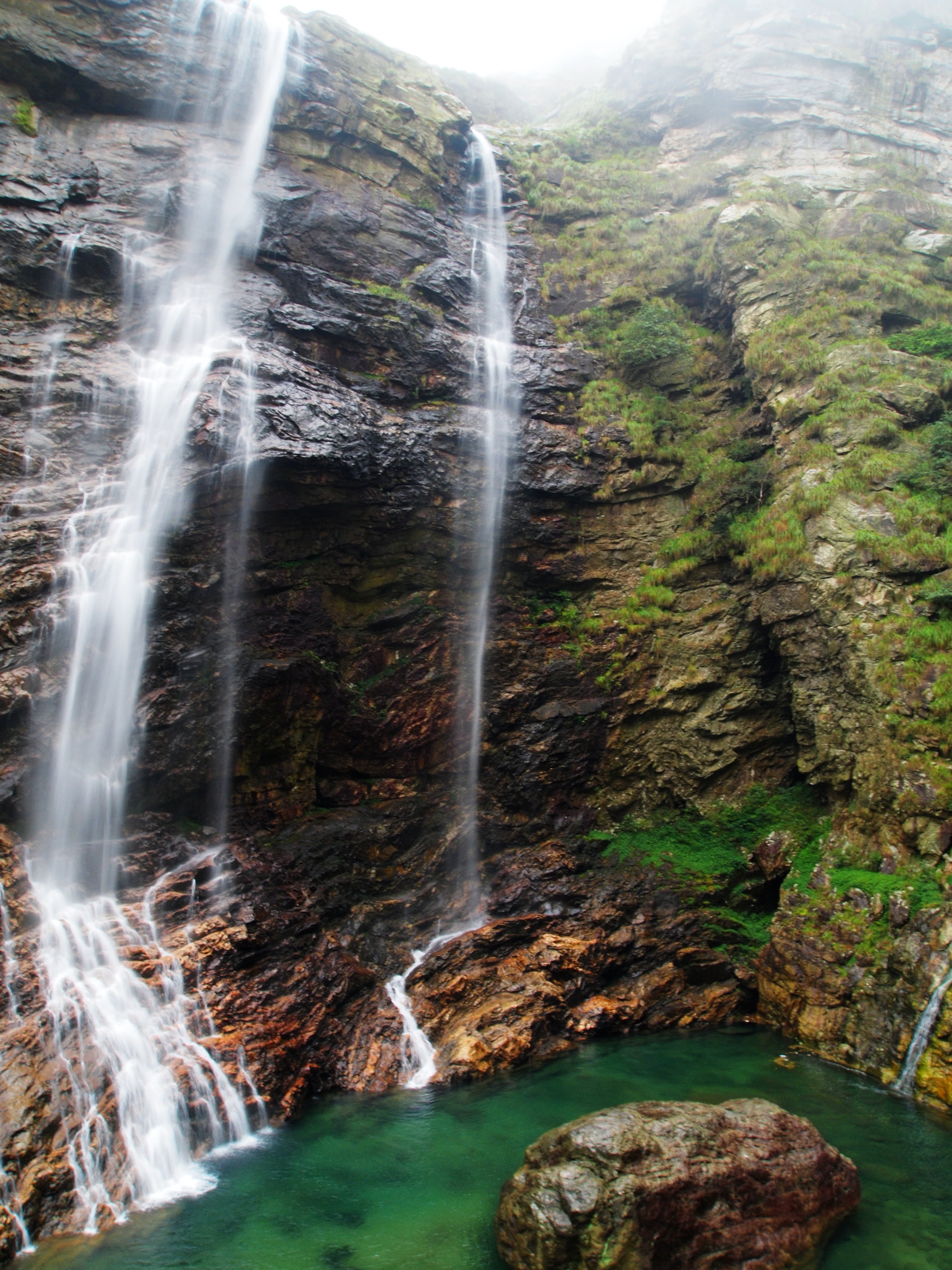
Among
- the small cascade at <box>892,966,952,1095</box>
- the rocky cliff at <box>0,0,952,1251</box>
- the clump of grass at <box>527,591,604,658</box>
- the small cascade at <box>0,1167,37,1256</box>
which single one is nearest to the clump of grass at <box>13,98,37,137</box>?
the rocky cliff at <box>0,0,952,1251</box>

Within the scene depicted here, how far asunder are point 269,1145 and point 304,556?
947cm

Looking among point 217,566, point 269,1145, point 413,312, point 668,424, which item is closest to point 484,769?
point 217,566

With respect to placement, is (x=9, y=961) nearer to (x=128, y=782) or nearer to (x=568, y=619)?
(x=128, y=782)

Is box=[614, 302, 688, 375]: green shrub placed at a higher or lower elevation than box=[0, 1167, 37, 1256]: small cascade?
higher

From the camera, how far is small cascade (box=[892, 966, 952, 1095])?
8477 mm

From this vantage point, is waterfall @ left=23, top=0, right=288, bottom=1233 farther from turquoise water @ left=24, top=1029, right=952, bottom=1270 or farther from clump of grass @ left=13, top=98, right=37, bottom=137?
clump of grass @ left=13, top=98, right=37, bottom=137

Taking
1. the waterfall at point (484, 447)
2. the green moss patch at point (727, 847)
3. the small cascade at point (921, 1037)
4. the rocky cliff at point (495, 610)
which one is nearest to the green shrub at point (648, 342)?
the rocky cliff at point (495, 610)

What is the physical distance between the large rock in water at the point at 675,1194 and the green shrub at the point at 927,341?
15143 millimetres

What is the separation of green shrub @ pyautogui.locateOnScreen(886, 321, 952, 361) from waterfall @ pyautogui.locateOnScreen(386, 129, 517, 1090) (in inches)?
333

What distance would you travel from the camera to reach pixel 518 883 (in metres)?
12.8

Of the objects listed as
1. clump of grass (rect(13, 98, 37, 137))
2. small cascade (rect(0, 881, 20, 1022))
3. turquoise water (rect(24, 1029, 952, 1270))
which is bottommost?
turquoise water (rect(24, 1029, 952, 1270))

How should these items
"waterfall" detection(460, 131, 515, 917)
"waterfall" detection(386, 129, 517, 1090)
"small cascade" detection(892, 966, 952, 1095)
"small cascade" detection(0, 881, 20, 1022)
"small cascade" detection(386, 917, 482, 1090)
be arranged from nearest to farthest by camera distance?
"small cascade" detection(0, 881, 20, 1022) → "small cascade" detection(892, 966, 952, 1095) → "small cascade" detection(386, 917, 482, 1090) → "waterfall" detection(386, 129, 517, 1090) → "waterfall" detection(460, 131, 515, 917)

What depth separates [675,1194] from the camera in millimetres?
5492

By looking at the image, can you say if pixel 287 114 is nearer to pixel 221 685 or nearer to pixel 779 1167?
pixel 221 685
